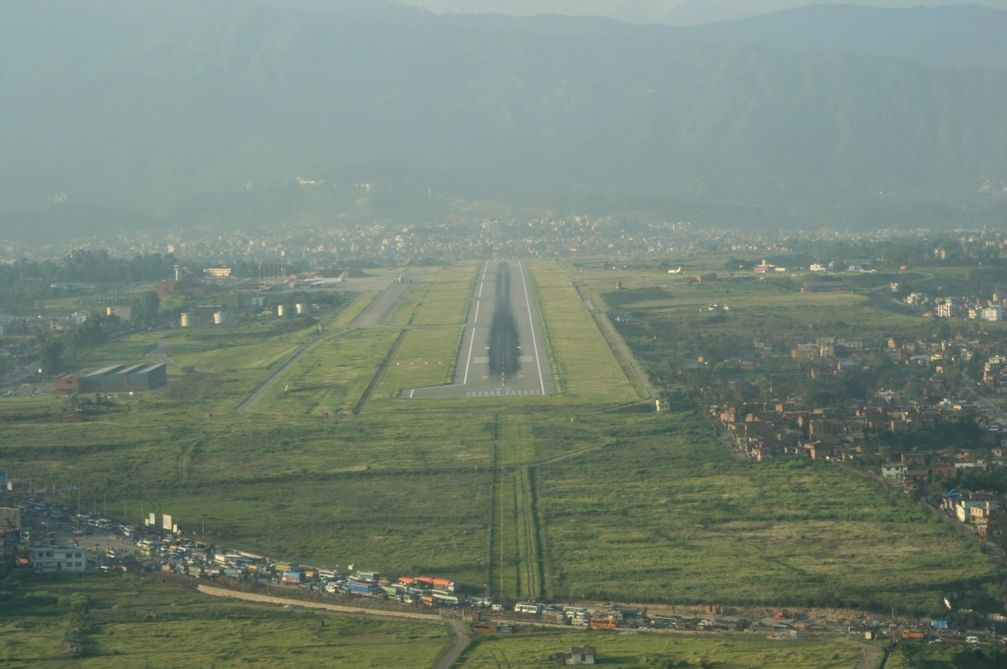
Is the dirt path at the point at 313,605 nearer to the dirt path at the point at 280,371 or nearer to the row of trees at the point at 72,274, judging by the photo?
the dirt path at the point at 280,371

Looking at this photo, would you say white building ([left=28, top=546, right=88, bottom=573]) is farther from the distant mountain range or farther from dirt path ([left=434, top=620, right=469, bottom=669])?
the distant mountain range

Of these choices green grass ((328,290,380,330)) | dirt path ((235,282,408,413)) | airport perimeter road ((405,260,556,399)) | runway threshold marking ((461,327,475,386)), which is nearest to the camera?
airport perimeter road ((405,260,556,399))

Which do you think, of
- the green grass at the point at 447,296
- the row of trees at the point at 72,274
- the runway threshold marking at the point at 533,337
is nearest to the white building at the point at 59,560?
the runway threshold marking at the point at 533,337

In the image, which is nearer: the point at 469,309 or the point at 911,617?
A: the point at 911,617

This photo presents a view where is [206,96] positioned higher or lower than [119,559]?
higher

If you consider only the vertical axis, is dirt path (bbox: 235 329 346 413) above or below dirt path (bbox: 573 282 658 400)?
below

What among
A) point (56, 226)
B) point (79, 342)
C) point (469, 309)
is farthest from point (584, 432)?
point (56, 226)

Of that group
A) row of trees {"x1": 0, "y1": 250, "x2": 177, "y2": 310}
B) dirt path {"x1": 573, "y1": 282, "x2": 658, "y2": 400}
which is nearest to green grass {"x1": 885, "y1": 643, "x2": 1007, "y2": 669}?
dirt path {"x1": 573, "y1": 282, "x2": 658, "y2": 400}

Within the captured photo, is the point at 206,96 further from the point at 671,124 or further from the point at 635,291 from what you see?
the point at 635,291
